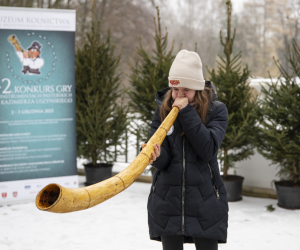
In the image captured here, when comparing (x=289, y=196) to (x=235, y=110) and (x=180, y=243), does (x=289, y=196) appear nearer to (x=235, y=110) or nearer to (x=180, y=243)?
(x=235, y=110)

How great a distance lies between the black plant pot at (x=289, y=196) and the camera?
16.6 ft

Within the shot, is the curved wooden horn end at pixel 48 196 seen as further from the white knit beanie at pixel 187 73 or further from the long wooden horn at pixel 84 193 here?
the white knit beanie at pixel 187 73

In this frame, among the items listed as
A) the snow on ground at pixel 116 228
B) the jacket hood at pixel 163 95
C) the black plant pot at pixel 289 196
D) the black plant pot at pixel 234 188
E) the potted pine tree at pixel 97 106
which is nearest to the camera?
the jacket hood at pixel 163 95

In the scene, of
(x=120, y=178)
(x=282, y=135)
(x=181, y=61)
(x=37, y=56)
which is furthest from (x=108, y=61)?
(x=120, y=178)

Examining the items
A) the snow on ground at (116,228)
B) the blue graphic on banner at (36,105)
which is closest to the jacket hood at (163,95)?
the snow on ground at (116,228)

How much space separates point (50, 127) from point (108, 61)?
66.3 inches

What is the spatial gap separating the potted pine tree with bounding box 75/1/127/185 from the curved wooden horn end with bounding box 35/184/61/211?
495 centimetres

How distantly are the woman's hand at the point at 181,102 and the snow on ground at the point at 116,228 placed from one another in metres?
2.14

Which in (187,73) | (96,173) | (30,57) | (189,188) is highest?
(30,57)

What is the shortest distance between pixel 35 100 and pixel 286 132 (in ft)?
11.4

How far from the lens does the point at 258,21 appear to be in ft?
75.4

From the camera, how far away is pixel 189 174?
2.10 meters

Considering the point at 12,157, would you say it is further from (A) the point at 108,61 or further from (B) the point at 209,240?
(B) the point at 209,240

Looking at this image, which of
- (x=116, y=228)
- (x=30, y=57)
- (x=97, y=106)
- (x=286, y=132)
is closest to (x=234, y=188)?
(x=286, y=132)
